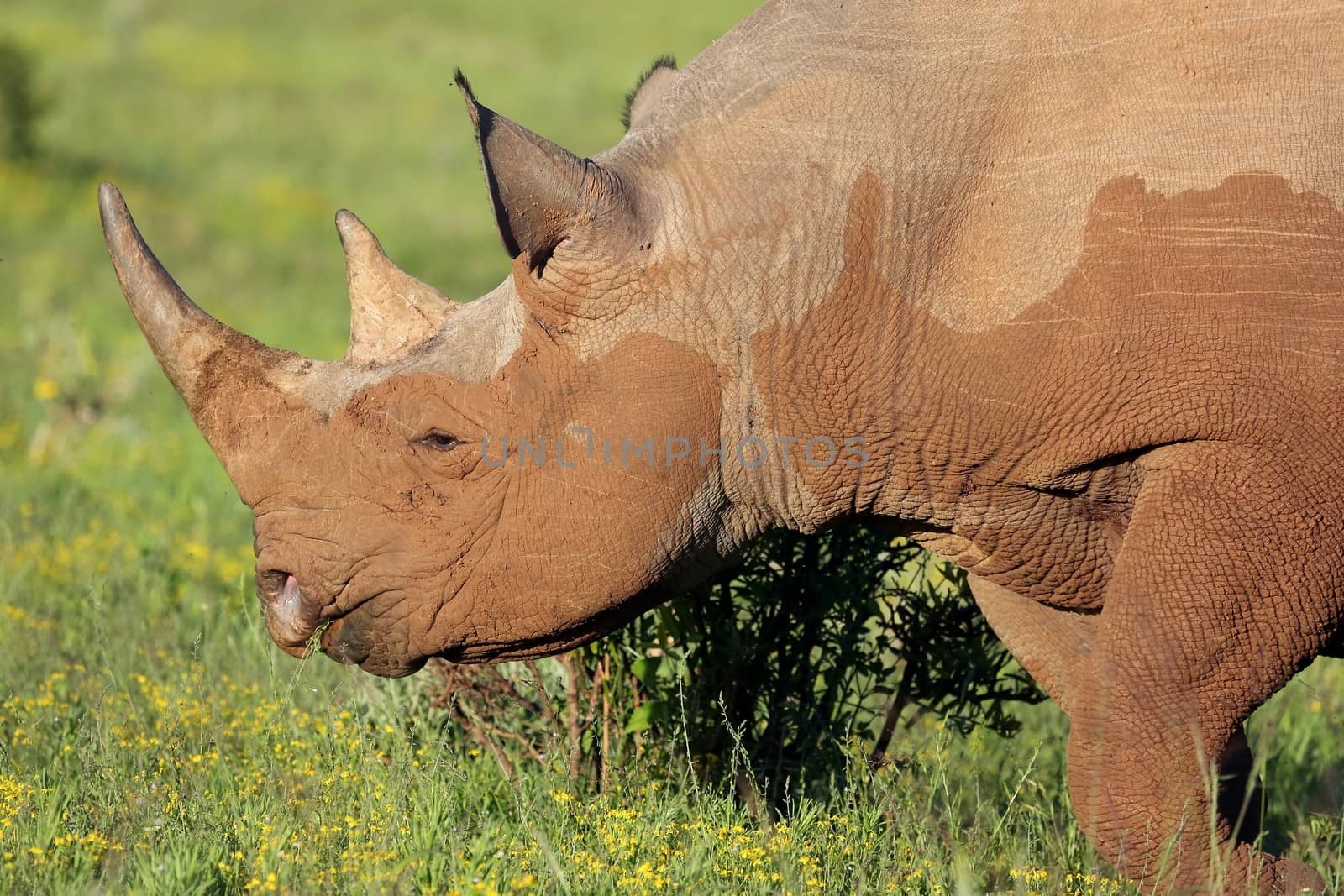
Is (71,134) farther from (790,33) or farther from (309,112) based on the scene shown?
(790,33)

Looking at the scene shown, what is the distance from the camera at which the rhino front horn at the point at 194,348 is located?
12.9 ft

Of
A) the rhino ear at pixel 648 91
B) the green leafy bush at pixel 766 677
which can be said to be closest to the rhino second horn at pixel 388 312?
the rhino ear at pixel 648 91

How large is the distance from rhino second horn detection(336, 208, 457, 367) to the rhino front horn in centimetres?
19

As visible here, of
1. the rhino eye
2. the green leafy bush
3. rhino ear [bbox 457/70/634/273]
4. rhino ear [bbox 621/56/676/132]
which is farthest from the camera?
the green leafy bush

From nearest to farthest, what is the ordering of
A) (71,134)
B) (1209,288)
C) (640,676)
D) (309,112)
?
(1209,288) < (640,676) < (71,134) < (309,112)

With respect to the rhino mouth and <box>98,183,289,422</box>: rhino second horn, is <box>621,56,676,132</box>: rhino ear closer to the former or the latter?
<box>98,183,289,422</box>: rhino second horn

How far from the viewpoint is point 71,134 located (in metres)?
21.7

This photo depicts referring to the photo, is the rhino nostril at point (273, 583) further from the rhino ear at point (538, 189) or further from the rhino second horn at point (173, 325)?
the rhino ear at point (538, 189)

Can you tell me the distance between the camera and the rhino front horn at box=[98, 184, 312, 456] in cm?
394

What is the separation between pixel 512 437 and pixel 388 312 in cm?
57

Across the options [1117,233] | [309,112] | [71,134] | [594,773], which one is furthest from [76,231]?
[1117,233]

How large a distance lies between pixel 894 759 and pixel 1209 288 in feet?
5.98

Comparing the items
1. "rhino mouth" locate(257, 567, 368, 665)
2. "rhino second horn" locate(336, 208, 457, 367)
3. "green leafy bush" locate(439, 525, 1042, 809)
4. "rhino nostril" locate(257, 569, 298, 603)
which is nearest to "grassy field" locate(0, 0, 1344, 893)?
"green leafy bush" locate(439, 525, 1042, 809)

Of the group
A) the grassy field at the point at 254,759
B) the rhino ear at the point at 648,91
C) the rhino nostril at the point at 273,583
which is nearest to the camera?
the grassy field at the point at 254,759
